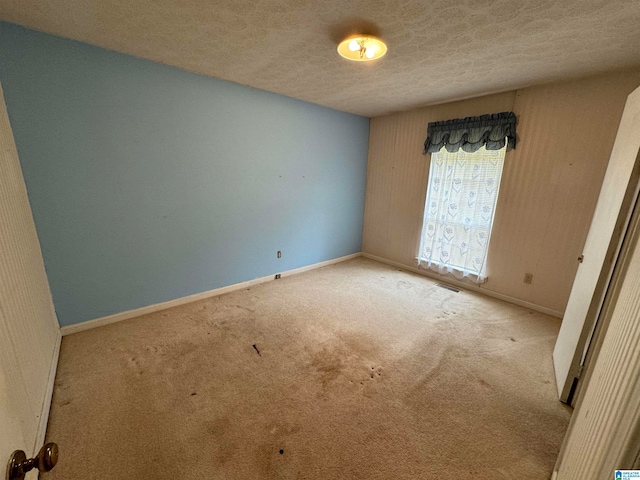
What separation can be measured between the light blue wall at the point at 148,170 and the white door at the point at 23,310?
6.4 inches

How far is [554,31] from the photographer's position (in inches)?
65.2

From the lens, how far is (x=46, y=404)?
4.97 feet

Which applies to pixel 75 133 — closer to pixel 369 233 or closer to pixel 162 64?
pixel 162 64

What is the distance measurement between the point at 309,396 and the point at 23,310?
167 cm

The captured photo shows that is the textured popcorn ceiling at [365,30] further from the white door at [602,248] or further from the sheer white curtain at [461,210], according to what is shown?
the sheer white curtain at [461,210]

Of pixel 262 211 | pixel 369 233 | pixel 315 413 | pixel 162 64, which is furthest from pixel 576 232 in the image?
pixel 162 64

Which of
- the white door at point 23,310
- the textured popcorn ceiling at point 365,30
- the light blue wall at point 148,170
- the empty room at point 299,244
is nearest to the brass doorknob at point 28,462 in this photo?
the empty room at point 299,244

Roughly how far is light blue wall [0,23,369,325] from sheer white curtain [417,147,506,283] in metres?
1.68

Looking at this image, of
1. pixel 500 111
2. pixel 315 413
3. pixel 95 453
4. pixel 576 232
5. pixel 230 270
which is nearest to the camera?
pixel 95 453

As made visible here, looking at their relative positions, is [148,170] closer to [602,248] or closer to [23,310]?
[23,310]

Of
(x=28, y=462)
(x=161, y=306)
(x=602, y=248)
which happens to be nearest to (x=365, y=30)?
(x=602, y=248)

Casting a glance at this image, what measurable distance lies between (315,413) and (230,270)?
2.02 m

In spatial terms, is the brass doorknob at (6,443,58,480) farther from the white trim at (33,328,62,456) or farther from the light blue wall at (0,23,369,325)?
the light blue wall at (0,23,369,325)

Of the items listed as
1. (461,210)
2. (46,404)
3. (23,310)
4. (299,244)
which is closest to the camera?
(23,310)
